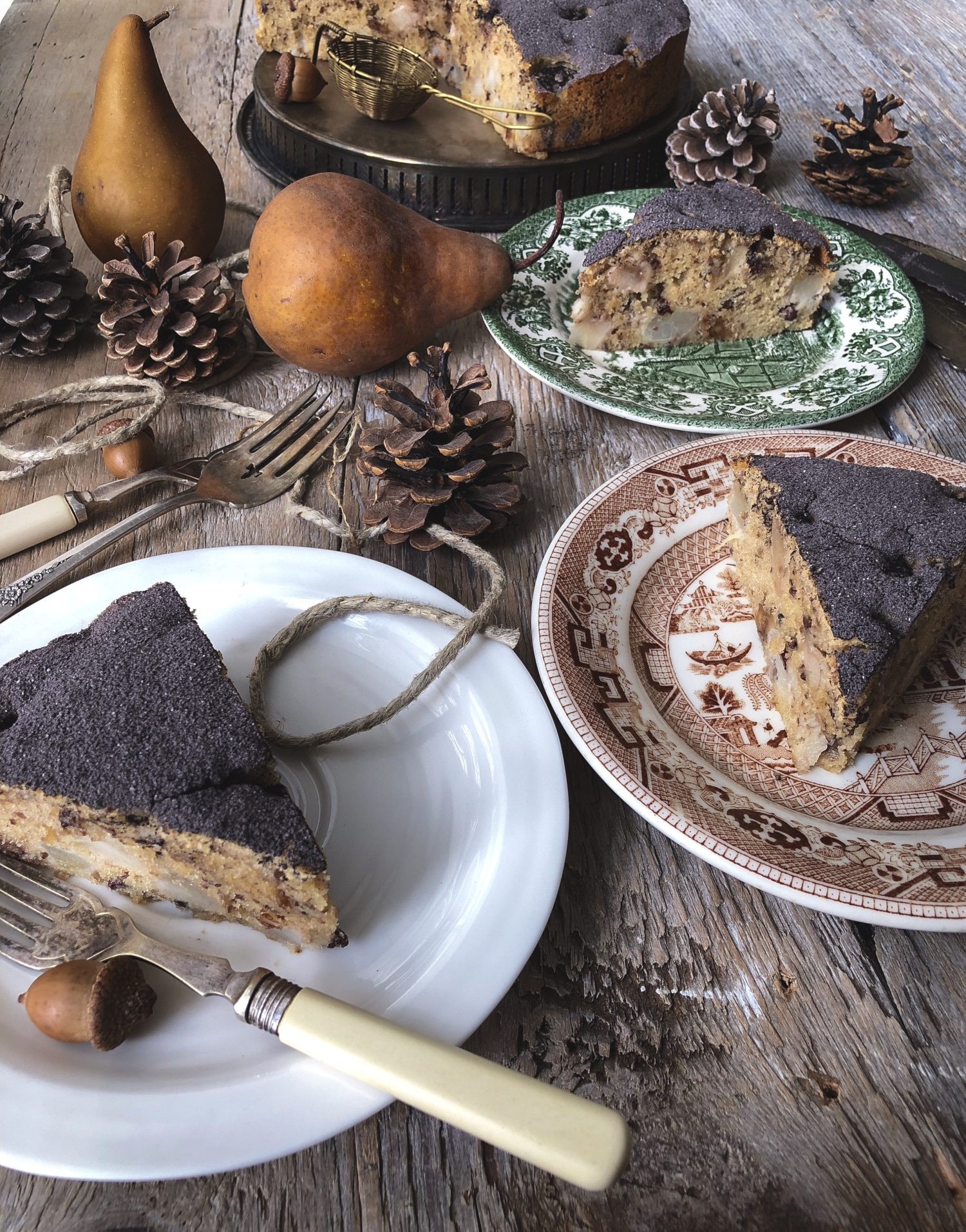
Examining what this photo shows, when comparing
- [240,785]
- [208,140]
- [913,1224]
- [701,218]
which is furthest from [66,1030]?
[208,140]

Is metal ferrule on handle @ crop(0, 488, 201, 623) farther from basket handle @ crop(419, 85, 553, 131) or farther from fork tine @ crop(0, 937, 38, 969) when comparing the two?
basket handle @ crop(419, 85, 553, 131)

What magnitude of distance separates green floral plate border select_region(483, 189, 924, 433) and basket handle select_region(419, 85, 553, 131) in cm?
20

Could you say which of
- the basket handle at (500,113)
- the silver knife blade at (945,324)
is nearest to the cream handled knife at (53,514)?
the basket handle at (500,113)

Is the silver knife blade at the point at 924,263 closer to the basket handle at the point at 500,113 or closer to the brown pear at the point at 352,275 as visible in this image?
the basket handle at the point at 500,113

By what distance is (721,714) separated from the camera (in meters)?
1.39

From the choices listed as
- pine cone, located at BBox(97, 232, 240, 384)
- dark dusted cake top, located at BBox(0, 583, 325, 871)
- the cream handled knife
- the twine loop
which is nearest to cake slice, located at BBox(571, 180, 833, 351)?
pine cone, located at BBox(97, 232, 240, 384)

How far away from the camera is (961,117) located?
9.81 feet

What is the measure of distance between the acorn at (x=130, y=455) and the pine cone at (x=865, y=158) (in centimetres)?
199

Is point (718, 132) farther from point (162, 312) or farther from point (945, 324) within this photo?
point (162, 312)

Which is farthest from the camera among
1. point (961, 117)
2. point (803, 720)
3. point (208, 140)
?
point (961, 117)

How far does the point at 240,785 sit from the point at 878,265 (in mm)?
1934

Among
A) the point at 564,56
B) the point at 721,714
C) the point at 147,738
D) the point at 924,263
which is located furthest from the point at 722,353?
the point at 147,738

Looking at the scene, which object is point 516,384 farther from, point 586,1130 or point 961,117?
point 961,117

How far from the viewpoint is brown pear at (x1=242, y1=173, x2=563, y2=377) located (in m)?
1.75
